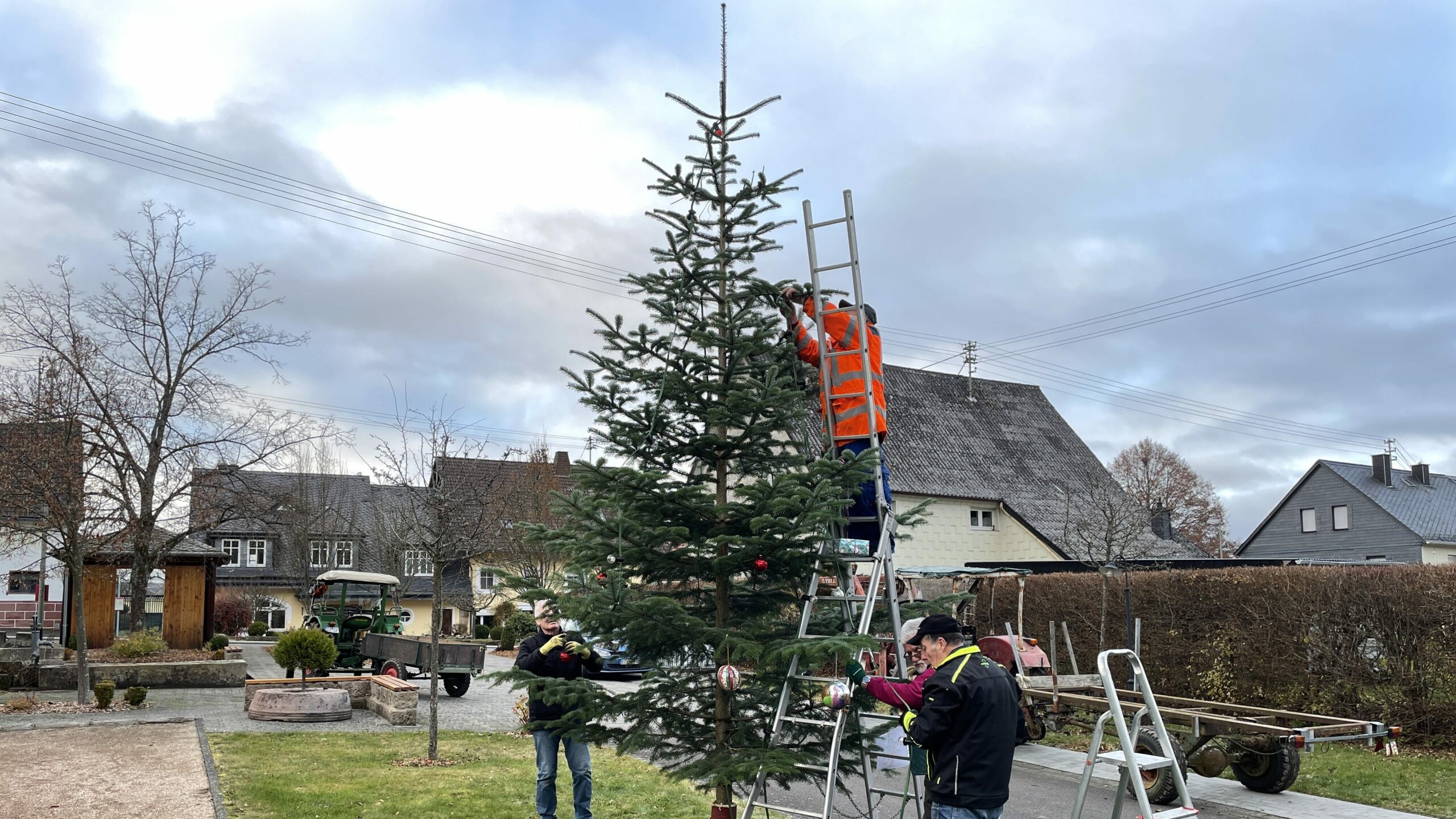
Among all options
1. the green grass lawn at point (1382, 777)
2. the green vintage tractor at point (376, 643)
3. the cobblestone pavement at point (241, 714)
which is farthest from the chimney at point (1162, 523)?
the green vintage tractor at point (376, 643)

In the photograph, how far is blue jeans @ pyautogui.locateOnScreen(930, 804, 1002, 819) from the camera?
550cm

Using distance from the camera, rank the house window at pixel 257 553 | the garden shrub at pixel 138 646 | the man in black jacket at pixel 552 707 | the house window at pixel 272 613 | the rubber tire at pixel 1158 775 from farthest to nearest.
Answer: the house window at pixel 257 553, the house window at pixel 272 613, the garden shrub at pixel 138 646, the rubber tire at pixel 1158 775, the man in black jacket at pixel 552 707

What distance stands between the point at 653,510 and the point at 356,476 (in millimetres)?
61655

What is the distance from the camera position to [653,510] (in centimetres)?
718

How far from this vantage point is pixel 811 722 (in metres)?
6.51

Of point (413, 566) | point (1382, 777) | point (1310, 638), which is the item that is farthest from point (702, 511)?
point (413, 566)

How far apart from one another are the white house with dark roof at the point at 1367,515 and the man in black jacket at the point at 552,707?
139ft

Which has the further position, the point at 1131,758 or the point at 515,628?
the point at 515,628

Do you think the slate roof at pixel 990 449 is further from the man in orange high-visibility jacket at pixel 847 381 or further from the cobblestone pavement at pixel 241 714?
the man in orange high-visibility jacket at pixel 847 381

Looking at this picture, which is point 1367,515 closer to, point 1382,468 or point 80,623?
point 1382,468

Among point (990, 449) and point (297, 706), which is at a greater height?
point (990, 449)

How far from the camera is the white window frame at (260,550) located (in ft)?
192

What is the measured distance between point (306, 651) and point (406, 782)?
9.58 meters

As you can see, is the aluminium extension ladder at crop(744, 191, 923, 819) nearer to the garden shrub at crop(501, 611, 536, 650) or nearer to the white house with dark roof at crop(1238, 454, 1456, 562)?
the garden shrub at crop(501, 611, 536, 650)
